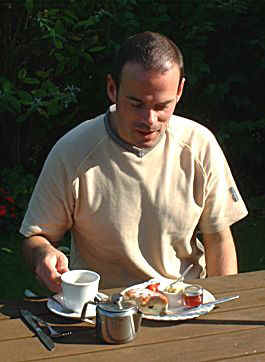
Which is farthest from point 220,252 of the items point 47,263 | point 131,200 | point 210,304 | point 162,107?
point 47,263

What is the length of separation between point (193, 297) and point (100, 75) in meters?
3.20

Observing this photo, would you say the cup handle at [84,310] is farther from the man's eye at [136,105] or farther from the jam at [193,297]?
the man's eye at [136,105]

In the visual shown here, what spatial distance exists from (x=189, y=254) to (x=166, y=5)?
283 centimetres

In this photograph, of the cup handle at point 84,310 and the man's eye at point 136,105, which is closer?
the cup handle at point 84,310

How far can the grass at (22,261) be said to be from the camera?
13.8ft

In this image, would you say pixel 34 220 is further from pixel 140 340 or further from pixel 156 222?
pixel 140 340

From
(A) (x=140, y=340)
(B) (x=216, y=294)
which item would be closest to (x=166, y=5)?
(B) (x=216, y=294)

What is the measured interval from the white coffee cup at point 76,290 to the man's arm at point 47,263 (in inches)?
2.1

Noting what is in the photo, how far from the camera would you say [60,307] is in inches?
81.7

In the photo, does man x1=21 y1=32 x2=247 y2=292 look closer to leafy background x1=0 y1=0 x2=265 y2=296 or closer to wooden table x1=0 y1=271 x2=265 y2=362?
wooden table x1=0 y1=271 x2=265 y2=362

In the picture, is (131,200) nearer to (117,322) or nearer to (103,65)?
(117,322)

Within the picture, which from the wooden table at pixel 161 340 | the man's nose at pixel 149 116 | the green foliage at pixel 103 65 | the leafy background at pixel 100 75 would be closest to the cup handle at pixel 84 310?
the wooden table at pixel 161 340

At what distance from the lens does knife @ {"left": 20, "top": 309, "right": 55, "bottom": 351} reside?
6.15 feet

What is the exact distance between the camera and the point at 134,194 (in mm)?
2459
